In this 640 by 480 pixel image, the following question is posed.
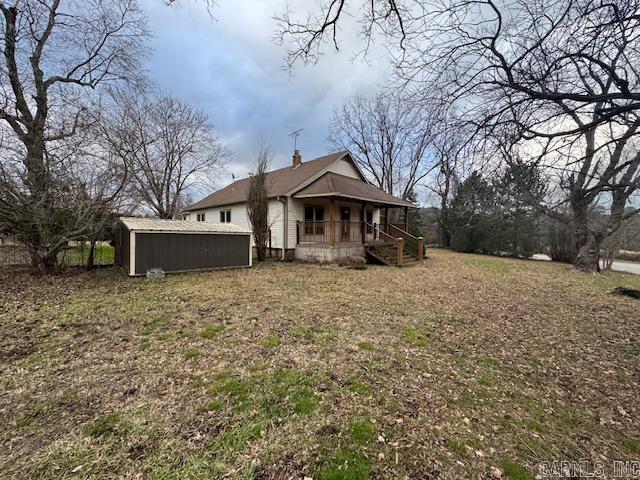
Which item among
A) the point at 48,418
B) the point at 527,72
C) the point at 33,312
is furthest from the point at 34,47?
the point at 527,72

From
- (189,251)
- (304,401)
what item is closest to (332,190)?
(189,251)

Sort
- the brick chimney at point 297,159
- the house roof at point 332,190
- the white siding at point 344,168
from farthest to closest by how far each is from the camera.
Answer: the brick chimney at point 297,159, the white siding at point 344,168, the house roof at point 332,190

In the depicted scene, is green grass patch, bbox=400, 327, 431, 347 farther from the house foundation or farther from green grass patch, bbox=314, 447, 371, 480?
the house foundation

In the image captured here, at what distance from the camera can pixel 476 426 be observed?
2.53m

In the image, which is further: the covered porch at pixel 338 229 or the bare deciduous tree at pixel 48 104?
the covered porch at pixel 338 229

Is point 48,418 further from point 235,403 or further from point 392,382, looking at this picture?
point 392,382

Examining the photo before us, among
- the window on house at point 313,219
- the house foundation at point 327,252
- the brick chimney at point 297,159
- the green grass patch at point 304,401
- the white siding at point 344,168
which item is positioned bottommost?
the green grass patch at point 304,401

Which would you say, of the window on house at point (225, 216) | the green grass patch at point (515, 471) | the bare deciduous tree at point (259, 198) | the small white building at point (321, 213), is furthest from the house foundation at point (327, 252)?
the green grass patch at point (515, 471)

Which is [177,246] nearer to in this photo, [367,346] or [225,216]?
[367,346]

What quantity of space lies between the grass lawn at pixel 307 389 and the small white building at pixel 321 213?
22.4ft

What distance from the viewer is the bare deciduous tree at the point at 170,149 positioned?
60.2ft

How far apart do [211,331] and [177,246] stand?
6054 millimetres

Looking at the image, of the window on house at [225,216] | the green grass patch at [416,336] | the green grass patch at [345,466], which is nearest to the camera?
the green grass patch at [345,466]

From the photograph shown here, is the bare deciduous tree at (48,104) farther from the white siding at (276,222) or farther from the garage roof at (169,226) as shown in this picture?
the white siding at (276,222)
